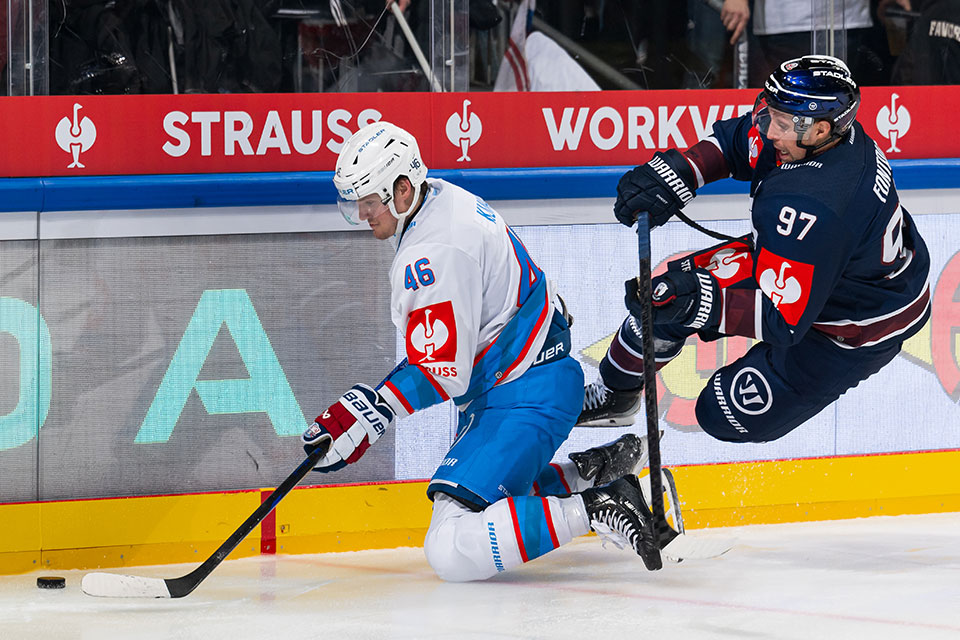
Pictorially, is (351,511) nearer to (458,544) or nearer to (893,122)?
(458,544)

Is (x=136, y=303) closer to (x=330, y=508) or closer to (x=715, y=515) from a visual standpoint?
(x=330, y=508)

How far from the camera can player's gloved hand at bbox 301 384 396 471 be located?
9.43 feet

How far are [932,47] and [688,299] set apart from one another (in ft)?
5.40

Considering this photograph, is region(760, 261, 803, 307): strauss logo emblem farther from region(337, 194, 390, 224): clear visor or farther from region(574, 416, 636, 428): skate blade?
region(337, 194, 390, 224): clear visor

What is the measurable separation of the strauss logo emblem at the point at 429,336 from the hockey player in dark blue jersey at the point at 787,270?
19.4 inches

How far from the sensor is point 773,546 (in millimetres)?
3420

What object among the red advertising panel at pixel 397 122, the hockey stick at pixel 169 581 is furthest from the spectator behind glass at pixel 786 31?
the hockey stick at pixel 169 581

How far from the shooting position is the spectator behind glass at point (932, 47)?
402 cm

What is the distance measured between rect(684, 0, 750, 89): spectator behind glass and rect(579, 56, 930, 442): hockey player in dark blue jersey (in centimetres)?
61

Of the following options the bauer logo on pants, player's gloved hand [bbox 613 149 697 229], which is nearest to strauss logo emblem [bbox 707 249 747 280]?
player's gloved hand [bbox 613 149 697 229]

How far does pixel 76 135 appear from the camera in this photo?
3305 millimetres

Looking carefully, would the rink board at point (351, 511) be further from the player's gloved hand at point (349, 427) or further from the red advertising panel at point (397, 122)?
the red advertising panel at point (397, 122)

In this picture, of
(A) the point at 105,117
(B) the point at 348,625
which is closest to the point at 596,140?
(A) the point at 105,117

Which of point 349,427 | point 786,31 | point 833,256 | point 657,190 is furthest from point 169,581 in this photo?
point 786,31
